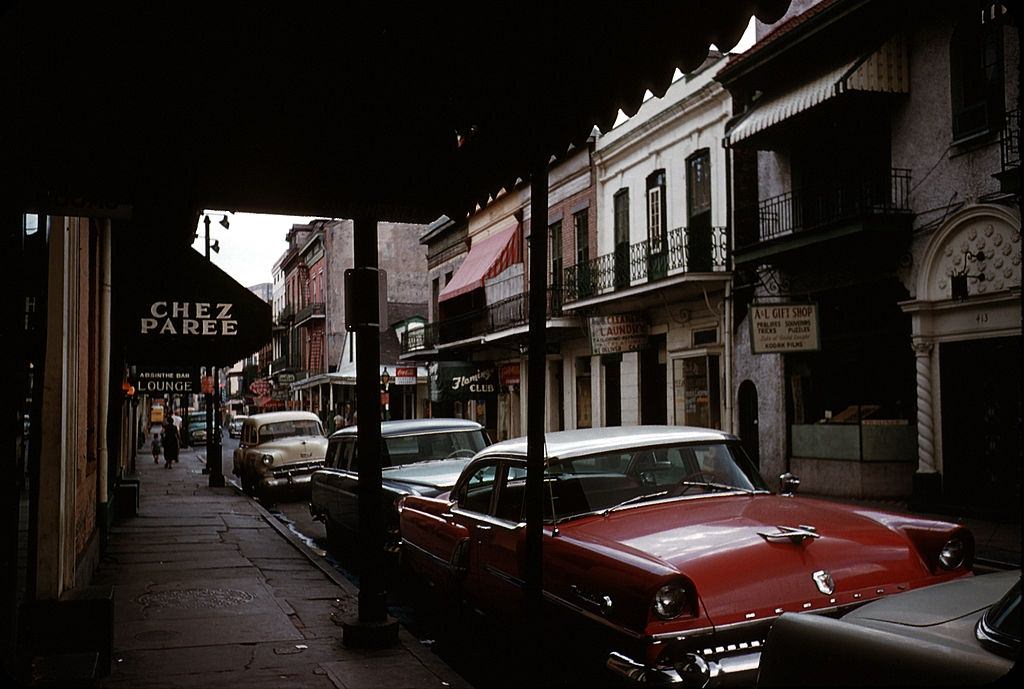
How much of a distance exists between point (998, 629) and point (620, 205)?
24926 millimetres

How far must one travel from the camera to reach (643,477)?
251 inches

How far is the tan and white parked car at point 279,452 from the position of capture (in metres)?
19.0

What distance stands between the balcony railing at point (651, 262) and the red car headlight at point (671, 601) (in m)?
17.7

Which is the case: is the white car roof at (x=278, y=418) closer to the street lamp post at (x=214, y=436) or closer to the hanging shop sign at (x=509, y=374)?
the street lamp post at (x=214, y=436)

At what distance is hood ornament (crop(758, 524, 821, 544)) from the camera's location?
497 centimetres

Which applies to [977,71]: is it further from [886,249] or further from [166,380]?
[166,380]

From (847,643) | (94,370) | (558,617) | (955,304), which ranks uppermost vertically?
(955,304)

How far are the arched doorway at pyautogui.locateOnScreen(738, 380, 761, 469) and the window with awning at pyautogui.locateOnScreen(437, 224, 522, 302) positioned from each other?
1159 cm

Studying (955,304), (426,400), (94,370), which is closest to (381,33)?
(94,370)

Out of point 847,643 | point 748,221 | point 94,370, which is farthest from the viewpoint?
point 748,221

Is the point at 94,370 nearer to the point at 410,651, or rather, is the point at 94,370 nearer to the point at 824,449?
the point at 410,651

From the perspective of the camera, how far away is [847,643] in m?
2.89

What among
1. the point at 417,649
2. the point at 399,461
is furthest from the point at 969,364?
the point at 417,649

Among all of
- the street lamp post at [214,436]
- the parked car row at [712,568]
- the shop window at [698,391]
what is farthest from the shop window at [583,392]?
the parked car row at [712,568]
